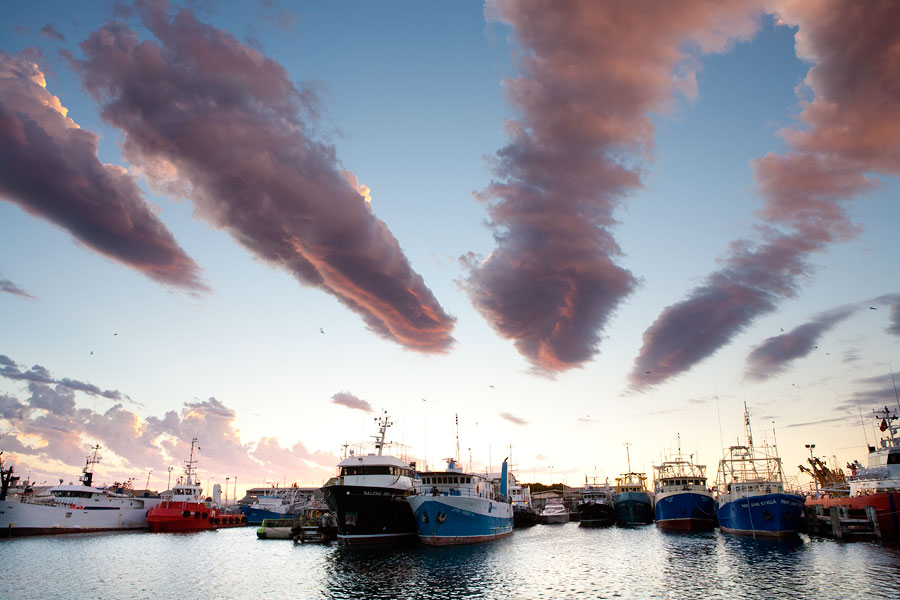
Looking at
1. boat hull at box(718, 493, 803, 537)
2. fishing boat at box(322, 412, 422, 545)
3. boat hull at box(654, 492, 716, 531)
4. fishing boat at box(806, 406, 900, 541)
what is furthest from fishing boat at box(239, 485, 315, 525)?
fishing boat at box(806, 406, 900, 541)

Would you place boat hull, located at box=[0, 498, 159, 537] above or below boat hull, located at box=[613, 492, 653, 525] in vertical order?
above

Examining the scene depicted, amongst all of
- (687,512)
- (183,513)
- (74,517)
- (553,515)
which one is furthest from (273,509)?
(687,512)

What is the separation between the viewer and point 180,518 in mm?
91188

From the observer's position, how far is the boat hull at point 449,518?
172 feet

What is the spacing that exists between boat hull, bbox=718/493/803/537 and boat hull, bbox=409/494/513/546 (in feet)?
97.5

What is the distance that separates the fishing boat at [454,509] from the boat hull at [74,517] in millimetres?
59406

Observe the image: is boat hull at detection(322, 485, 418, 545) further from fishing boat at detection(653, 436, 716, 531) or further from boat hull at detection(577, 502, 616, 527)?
boat hull at detection(577, 502, 616, 527)

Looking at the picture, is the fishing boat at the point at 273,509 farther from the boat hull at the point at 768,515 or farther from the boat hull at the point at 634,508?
the boat hull at the point at 768,515

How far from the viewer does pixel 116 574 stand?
1578 inches

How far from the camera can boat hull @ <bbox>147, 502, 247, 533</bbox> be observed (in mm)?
89188

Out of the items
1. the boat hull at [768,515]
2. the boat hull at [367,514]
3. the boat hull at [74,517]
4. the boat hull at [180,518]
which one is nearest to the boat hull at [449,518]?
the boat hull at [367,514]

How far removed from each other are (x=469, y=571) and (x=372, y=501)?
663 inches

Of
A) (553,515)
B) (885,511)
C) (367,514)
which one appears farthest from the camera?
(553,515)

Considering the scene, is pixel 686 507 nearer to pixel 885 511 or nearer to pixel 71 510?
pixel 885 511
